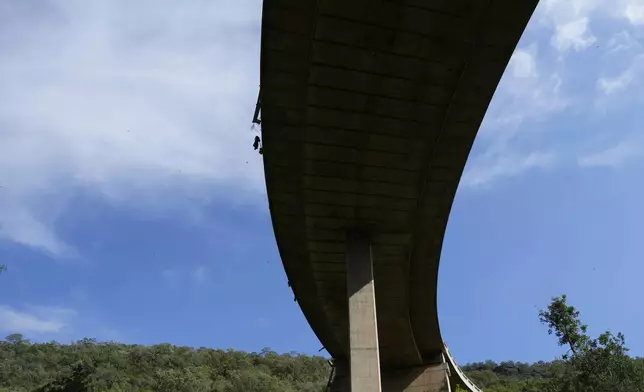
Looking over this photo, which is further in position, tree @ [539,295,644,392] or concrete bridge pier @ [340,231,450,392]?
tree @ [539,295,644,392]

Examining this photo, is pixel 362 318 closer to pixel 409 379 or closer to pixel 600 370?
pixel 409 379

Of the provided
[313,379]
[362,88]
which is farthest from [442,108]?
[313,379]

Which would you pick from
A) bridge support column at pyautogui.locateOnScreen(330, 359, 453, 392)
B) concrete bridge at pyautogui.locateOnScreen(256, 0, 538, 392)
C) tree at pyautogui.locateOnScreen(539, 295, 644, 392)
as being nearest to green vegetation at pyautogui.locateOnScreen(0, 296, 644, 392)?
tree at pyautogui.locateOnScreen(539, 295, 644, 392)

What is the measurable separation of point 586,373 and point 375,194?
915 inches

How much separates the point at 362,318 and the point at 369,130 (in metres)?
5.32

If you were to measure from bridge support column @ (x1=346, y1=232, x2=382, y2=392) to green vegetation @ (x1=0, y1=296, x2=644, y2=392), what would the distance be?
19180mm

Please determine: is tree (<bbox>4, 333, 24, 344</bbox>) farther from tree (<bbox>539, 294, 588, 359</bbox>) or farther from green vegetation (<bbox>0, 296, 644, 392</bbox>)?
tree (<bbox>539, 294, 588, 359</bbox>)

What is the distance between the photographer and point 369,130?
12234 mm

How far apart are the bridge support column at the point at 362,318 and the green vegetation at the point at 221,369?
755 inches

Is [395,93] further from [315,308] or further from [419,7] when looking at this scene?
[315,308]

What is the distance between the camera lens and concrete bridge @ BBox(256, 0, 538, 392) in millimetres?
9867

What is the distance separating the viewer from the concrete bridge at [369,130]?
9.87 m

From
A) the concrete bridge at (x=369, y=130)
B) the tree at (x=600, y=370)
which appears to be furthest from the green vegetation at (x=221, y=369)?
the concrete bridge at (x=369, y=130)

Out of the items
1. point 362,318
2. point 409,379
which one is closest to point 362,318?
point 362,318
